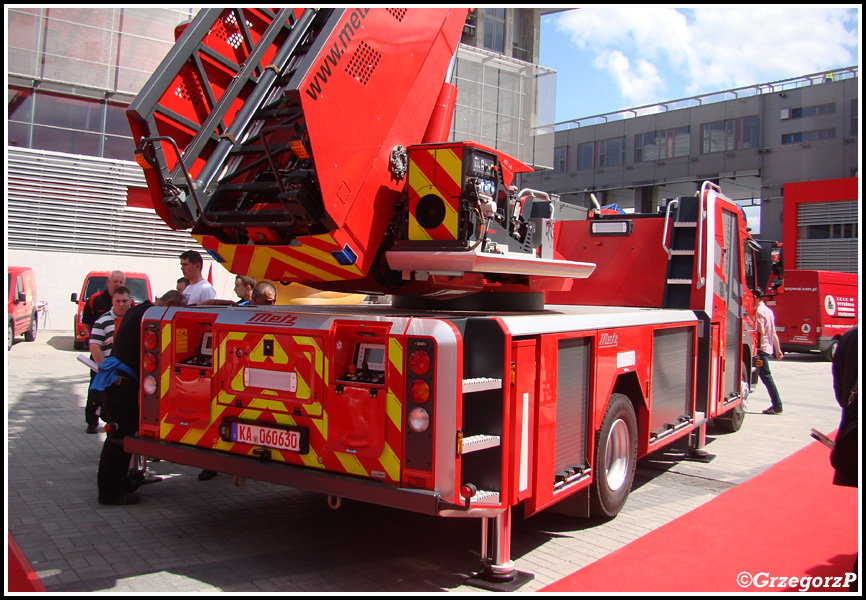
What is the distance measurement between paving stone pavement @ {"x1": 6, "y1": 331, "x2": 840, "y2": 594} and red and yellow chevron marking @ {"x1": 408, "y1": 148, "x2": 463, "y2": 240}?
2.11 metres

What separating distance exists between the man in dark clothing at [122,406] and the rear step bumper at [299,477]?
0.50 m

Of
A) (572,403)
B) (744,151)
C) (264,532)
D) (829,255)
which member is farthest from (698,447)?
(744,151)

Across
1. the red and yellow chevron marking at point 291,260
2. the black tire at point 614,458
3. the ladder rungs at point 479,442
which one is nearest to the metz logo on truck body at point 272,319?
the red and yellow chevron marking at point 291,260

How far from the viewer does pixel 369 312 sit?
496cm

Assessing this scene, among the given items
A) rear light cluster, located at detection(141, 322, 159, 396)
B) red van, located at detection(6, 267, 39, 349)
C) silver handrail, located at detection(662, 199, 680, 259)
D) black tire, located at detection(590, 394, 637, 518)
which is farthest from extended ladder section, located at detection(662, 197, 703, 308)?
red van, located at detection(6, 267, 39, 349)

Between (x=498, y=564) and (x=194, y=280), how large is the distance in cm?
474

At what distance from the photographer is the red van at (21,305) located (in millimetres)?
16984

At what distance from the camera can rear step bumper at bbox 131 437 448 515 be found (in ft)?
12.5

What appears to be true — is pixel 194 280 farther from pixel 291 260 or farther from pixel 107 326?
pixel 291 260

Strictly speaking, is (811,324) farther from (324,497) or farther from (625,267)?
(324,497)

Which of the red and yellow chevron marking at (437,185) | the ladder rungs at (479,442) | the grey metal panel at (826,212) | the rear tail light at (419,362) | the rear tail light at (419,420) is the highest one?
the grey metal panel at (826,212)

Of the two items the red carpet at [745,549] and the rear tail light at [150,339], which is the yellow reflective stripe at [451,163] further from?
the red carpet at [745,549]

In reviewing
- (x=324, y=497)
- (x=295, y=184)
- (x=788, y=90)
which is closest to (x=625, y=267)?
(x=324, y=497)

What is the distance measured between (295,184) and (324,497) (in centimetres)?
288
